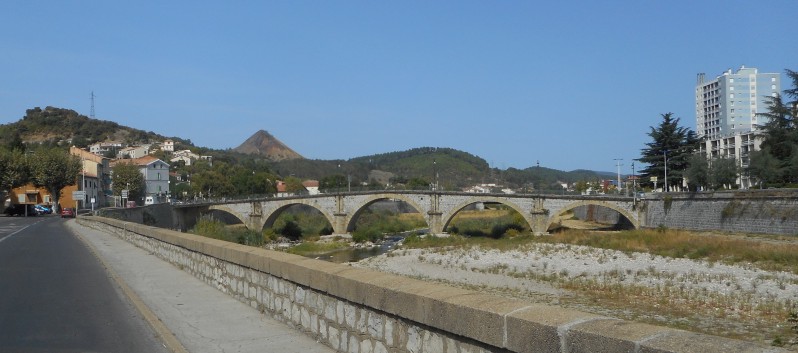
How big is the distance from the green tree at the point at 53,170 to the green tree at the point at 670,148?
6301 centimetres

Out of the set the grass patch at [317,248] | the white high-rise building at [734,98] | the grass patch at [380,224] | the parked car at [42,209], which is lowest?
the grass patch at [317,248]

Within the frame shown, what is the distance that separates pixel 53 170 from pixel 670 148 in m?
66.6

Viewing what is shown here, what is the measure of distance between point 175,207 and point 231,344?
77.8m

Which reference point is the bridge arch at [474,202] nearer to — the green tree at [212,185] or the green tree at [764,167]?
the green tree at [764,167]

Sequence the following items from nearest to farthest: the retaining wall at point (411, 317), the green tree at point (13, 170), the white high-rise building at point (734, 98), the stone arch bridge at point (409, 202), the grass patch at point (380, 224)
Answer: the retaining wall at point (411, 317)
the green tree at point (13, 170)
the stone arch bridge at point (409, 202)
the grass patch at point (380, 224)
the white high-rise building at point (734, 98)

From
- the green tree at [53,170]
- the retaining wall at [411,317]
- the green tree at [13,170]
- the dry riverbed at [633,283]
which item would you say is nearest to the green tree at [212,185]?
the green tree at [53,170]

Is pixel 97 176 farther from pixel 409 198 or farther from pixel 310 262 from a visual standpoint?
pixel 310 262

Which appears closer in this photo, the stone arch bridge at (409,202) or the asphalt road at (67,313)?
the asphalt road at (67,313)

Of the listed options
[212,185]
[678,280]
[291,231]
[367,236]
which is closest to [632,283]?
[678,280]

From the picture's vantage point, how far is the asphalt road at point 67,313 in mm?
8219

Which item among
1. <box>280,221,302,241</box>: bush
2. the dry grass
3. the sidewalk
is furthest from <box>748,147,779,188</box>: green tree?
the sidewalk

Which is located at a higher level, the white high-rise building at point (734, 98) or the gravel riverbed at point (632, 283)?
the white high-rise building at point (734, 98)

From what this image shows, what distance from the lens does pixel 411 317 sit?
566cm

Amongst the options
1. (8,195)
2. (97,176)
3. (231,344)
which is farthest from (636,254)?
(97,176)
